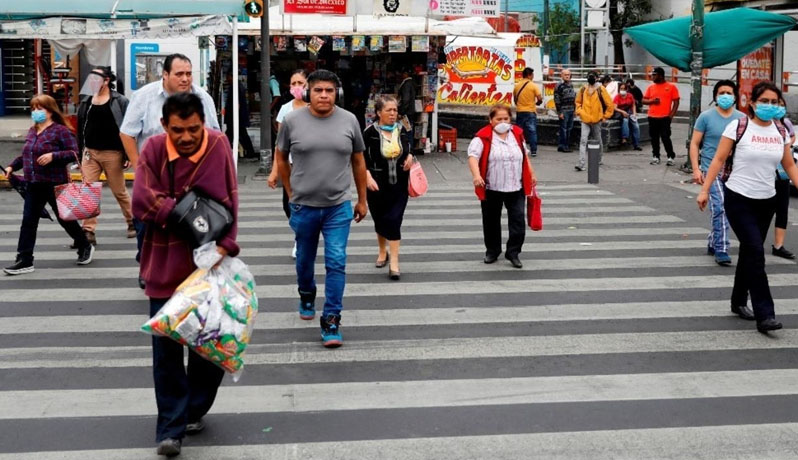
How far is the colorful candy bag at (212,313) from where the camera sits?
4.87 m

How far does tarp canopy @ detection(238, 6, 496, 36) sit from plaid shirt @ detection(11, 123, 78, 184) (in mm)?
10175

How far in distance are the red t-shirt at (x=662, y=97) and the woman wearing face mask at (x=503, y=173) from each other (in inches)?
390

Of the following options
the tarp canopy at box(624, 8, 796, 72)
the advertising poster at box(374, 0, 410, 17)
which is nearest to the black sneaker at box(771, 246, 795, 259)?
the tarp canopy at box(624, 8, 796, 72)

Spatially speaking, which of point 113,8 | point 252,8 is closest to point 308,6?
point 252,8

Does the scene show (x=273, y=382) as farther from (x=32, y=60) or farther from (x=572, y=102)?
(x=32, y=60)

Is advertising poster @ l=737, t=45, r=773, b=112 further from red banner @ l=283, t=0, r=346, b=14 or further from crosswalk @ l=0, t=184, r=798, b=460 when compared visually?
crosswalk @ l=0, t=184, r=798, b=460

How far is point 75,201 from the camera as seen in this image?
32.4 feet

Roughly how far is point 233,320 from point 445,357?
7.71 ft

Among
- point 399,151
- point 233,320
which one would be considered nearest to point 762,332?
point 399,151

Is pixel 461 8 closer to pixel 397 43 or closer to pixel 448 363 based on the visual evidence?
pixel 397 43

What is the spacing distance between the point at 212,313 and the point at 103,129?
20.0 feet

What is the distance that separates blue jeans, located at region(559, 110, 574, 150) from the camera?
72.4ft

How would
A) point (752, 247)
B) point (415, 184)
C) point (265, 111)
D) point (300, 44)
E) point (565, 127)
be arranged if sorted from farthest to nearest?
point (565, 127) → point (300, 44) → point (265, 111) → point (415, 184) → point (752, 247)

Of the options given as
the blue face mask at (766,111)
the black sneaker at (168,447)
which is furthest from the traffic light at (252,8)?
the black sneaker at (168,447)
